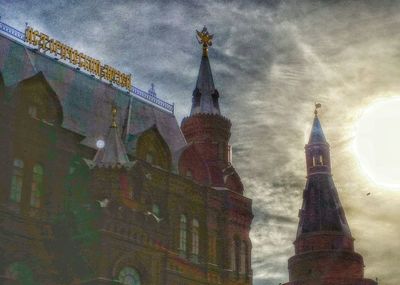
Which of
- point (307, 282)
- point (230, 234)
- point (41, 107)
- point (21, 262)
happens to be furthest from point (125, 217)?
point (307, 282)

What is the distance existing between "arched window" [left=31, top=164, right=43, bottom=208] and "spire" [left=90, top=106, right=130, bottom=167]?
2881 mm

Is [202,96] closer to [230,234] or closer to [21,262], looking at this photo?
[230,234]

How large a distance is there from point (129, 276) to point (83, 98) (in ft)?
43.5

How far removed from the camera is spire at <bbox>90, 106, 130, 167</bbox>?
1529 inches

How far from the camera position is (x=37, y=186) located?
38156 millimetres

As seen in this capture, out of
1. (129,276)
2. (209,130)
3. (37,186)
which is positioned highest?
(209,130)

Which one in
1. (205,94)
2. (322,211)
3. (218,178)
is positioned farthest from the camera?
(322,211)

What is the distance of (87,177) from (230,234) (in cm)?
1409

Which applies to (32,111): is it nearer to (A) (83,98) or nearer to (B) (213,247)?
(A) (83,98)

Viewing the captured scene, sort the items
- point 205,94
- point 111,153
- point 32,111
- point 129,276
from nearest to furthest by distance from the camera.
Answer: point 129,276 < point 32,111 < point 111,153 < point 205,94

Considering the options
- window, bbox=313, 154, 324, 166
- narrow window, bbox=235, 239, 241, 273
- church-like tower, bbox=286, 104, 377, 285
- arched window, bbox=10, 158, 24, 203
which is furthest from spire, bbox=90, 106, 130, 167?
window, bbox=313, 154, 324, 166

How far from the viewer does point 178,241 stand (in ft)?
149

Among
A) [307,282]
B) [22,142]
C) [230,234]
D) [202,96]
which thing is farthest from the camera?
[307,282]

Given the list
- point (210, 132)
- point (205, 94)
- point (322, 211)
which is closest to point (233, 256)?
point (210, 132)
